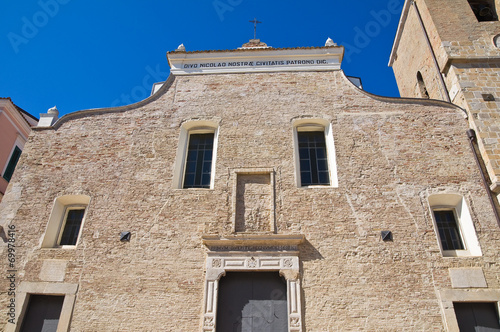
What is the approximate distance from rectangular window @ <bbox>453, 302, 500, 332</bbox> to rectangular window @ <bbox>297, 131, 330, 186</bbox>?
13.1 ft

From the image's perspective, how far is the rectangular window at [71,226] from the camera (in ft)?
30.0

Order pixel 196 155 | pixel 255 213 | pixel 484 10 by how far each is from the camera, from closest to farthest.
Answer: pixel 255 213 → pixel 196 155 → pixel 484 10

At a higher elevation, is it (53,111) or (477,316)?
(53,111)

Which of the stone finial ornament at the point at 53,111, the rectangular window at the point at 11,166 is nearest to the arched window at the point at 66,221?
the stone finial ornament at the point at 53,111

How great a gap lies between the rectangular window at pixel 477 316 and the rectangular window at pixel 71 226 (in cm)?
897

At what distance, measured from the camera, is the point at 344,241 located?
8242mm

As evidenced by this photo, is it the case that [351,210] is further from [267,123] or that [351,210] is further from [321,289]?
[267,123]

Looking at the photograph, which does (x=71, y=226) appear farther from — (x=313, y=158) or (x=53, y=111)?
(x=313, y=158)

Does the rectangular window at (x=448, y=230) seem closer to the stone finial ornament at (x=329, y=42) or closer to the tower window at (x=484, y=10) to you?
the stone finial ornament at (x=329, y=42)

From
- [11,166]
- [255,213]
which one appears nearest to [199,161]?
[255,213]

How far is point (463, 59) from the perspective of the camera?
10.8 metres

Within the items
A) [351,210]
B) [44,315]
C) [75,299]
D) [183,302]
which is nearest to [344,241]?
[351,210]

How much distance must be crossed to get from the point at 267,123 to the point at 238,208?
106 inches

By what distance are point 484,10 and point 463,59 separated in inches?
134
